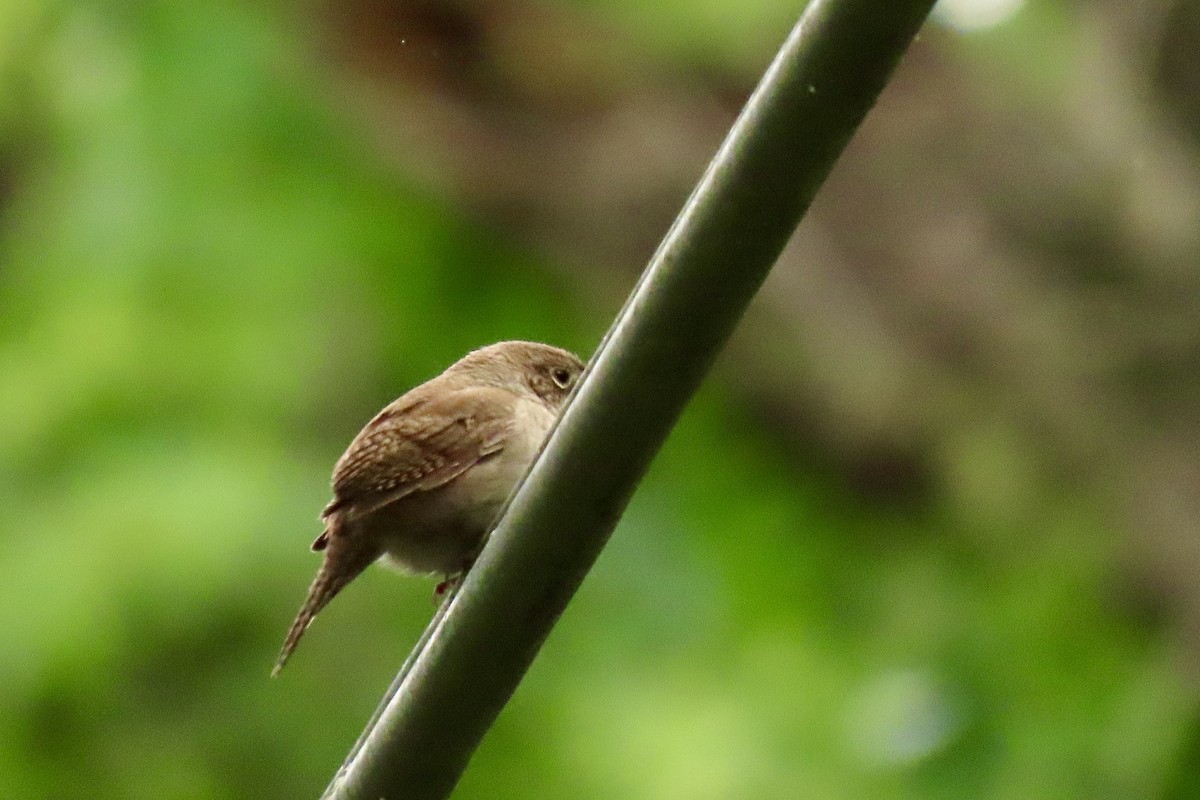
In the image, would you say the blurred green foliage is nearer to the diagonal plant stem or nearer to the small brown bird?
the small brown bird

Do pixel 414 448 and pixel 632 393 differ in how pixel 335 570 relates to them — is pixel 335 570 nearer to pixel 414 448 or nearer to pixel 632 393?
pixel 414 448

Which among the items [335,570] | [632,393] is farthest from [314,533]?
[632,393]

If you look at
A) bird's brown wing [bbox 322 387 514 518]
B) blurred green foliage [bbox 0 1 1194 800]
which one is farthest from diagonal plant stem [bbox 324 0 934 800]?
blurred green foliage [bbox 0 1 1194 800]

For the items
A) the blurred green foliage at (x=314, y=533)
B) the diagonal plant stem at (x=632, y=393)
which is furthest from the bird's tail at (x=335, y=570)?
the blurred green foliage at (x=314, y=533)

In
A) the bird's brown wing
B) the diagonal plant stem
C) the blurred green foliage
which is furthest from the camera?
the blurred green foliage

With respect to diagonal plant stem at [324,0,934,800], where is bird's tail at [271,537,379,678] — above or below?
below

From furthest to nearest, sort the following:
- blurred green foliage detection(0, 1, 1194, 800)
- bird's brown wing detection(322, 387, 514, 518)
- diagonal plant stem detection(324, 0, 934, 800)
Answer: blurred green foliage detection(0, 1, 1194, 800) → bird's brown wing detection(322, 387, 514, 518) → diagonal plant stem detection(324, 0, 934, 800)

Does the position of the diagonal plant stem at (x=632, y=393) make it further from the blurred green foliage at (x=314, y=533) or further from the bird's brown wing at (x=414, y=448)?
the blurred green foliage at (x=314, y=533)
